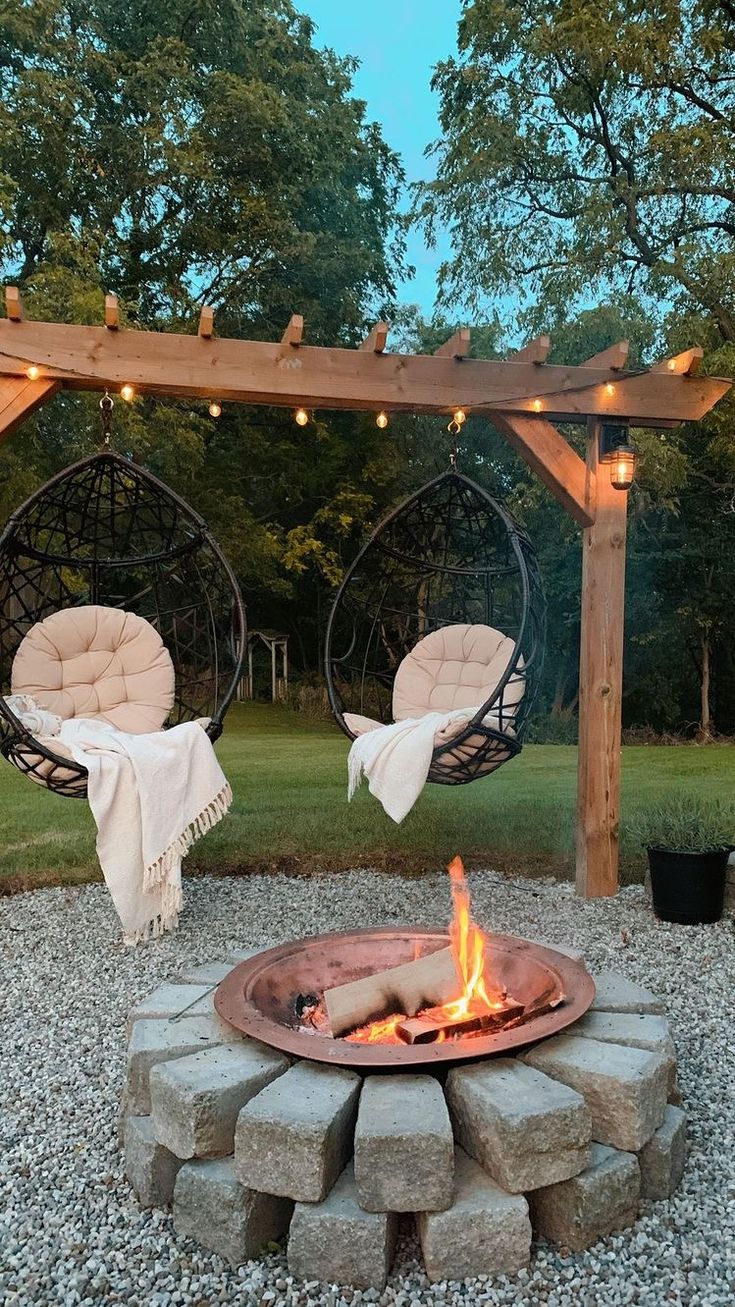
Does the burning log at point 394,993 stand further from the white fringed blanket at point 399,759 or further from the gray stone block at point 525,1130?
the white fringed blanket at point 399,759

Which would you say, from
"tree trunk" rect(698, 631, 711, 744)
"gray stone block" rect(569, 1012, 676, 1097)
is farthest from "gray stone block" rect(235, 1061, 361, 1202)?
"tree trunk" rect(698, 631, 711, 744)

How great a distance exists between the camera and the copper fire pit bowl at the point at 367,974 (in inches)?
66.0

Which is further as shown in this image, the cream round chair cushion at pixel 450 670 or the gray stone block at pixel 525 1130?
the cream round chair cushion at pixel 450 670

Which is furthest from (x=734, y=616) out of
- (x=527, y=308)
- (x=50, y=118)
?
(x=50, y=118)

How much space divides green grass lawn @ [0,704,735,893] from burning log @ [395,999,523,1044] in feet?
8.34

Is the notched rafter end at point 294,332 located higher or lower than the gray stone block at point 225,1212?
higher

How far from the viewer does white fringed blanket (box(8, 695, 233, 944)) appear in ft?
10.4

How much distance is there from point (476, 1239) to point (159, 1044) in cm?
66

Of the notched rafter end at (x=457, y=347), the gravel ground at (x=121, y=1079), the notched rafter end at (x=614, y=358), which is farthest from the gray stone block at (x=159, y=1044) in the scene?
the notched rafter end at (x=614, y=358)

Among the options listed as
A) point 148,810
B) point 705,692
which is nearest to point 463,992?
point 148,810

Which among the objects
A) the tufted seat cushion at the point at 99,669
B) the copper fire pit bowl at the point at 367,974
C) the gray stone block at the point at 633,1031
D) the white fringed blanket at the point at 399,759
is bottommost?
the gray stone block at the point at 633,1031

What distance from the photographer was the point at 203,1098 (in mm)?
1599

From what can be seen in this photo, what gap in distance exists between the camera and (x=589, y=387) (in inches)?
144

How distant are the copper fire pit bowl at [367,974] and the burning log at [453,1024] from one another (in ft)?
0.10
